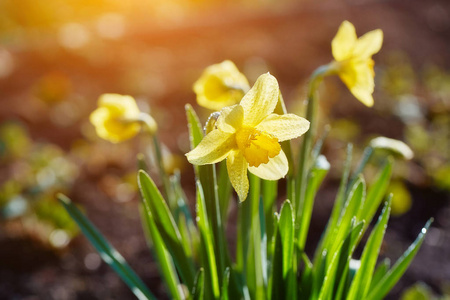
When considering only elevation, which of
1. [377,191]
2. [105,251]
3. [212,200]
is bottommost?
[105,251]

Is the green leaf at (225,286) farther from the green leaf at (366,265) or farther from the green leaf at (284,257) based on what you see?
the green leaf at (366,265)

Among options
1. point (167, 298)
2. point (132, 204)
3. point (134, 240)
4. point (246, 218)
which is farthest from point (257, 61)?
point (246, 218)

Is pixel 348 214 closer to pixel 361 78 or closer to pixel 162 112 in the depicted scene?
pixel 361 78

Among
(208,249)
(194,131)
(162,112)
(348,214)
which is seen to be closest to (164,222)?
(208,249)

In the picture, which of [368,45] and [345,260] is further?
[368,45]

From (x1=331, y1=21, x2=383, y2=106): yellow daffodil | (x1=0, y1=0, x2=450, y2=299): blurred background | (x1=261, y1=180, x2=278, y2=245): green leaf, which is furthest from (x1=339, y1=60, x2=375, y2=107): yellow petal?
(x1=0, y1=0, x2=450, y2=299): blurred background

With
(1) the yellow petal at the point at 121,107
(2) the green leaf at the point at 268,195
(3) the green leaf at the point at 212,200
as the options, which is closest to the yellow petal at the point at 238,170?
(3) the green leaf at the point at 212,200
